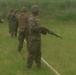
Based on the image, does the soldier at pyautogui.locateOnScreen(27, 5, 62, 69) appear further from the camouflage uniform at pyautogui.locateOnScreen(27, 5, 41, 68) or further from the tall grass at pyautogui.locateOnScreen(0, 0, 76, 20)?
the tall grass at pyautogui.locateOnScreen(0, 0, 76, 20)

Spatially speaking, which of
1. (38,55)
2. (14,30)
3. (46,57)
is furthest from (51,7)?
(38,55)

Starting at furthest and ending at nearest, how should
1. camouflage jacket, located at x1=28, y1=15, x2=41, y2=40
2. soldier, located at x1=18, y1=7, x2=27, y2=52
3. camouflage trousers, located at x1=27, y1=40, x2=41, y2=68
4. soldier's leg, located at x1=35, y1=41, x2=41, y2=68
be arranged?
soldier, located at x1=18, y1=7, x2=27, y2=52 → soldier's leg, located at x1=35, y1=41, x2=41, y2=68 → camouflage trousers, located at x1=27, y1=40, x2=41, y2=68 → camouflage jacket, located at x1=28, y1=15, x2=41, y2=40

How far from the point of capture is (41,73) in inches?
458

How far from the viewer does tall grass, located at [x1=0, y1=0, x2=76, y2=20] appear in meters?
35.7

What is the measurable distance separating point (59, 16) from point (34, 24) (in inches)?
954

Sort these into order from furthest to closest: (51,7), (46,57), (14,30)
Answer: (51,7) < (14,30) < (46,57)

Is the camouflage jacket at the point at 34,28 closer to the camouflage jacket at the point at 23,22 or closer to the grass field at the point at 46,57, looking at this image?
the grass field at the point at 46,57

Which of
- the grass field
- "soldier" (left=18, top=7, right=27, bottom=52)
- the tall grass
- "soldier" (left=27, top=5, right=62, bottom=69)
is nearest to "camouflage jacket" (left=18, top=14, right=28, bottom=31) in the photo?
"soldier" (left=18, top=7, right=27, bottom=52)

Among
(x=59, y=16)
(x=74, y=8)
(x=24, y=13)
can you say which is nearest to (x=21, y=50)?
(x=24, y=13)

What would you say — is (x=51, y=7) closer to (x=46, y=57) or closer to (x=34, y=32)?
(x=46, y=57)

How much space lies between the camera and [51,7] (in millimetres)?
37656

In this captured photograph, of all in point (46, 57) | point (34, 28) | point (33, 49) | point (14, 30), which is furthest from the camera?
Result: point (14, 30)

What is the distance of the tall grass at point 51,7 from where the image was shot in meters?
35.7

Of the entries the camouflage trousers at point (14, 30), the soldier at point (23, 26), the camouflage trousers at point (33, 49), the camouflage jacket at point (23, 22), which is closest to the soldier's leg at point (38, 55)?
the camouflage trousers at point (33, 49)
